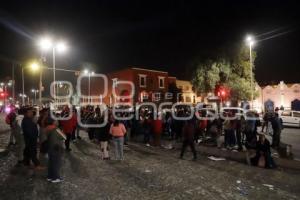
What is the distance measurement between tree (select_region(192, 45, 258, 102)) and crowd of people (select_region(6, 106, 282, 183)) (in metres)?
16.1

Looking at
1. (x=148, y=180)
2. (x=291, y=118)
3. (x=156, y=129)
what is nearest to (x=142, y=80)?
(x=291, y=118)

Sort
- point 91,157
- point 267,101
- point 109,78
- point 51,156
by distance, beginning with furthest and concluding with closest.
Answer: point 109,78, point 267,101, point 91,157, point 51,156

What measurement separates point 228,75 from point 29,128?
2826cm

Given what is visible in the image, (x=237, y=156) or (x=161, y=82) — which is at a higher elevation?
(x=161, y=82)

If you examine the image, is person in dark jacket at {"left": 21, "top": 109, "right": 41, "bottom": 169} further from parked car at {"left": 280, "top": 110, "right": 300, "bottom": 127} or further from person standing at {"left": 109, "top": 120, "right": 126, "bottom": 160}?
parked car at {"left": 280, "top": 110, "right": 300, "bottom": 127}

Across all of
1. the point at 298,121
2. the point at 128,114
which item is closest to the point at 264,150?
the point at 128,114

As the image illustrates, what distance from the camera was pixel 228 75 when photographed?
3522cm

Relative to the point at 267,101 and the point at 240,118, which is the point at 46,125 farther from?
the point at 267,101

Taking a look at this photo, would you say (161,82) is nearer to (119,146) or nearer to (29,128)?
(119,146)

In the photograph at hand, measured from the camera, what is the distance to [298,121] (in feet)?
87.4

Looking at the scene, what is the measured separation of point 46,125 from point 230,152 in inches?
305

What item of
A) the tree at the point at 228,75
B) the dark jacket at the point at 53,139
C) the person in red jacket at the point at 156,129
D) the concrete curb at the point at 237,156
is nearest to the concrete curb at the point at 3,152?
the dark jacket at the point at 53,139

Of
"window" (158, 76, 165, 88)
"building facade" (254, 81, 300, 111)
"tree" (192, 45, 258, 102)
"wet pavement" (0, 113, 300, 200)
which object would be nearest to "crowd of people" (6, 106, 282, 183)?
"wet pavement" (0, 113, 300, 200)

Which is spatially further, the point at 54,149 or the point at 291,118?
the point at 291,118
